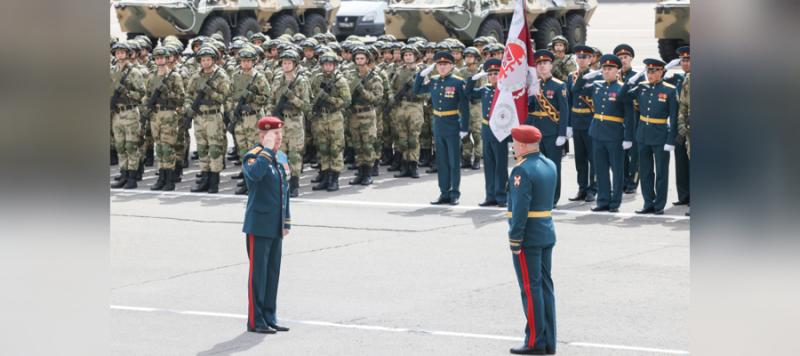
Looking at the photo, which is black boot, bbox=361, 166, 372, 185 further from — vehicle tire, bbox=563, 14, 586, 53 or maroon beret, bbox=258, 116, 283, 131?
vehicle tire, bbox=563, 14, 586, 53

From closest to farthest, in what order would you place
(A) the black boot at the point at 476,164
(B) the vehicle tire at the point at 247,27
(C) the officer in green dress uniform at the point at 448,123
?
(C) the officer in green dress uniform at the point at 448,123 → (A) the black boot at the point at 476,164 → (B) the vehicle tire at the point at 247,27

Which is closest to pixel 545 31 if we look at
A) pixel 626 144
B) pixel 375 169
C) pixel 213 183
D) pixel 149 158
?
pixel 375 169

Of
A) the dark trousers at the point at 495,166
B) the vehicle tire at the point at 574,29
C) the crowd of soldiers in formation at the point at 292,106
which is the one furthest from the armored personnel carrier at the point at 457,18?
the dark trousers at the point at 495,166

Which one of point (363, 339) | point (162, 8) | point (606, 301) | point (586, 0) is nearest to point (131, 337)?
point (363, 339)

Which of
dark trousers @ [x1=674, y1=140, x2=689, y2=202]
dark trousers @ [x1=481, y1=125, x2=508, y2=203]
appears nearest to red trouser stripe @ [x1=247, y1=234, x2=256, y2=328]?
dark trousers @ [x1=481, y1=125, x2=508, y2=203]

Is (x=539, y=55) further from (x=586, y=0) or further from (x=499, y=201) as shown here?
(x=586, y=0)

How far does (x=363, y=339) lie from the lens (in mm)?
7645

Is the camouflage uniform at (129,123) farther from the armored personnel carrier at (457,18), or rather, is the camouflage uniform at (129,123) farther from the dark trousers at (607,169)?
the armored personnel carrier at (457,18)

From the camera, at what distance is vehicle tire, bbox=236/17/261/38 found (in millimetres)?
27703

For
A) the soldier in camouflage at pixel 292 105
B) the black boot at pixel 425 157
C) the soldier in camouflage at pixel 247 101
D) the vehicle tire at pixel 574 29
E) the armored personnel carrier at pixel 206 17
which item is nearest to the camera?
the soldier in camouflage at pixel 292 105

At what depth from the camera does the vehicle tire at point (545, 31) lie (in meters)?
28.5

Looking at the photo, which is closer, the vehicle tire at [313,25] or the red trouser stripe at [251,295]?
the red trouser stripe at [251,295]
